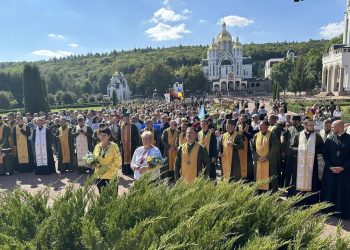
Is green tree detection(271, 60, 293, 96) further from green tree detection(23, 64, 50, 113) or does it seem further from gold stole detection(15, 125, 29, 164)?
gold stole detection(15, 125, 29, 164)

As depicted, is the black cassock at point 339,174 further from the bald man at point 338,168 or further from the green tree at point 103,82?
the green tree at point 103,82

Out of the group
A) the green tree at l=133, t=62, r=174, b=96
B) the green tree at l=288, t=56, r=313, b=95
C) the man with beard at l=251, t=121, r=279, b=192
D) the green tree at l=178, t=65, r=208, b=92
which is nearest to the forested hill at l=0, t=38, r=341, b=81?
the green tree at l=178, t=65, r=208, b=92

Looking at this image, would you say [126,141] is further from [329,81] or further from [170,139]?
[329,81]

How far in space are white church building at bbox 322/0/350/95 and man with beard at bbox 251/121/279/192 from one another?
52582 millimetres

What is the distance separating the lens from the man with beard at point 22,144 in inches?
423

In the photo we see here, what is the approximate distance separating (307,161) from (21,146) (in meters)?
8.91

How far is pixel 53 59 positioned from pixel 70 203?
194007 millimetres

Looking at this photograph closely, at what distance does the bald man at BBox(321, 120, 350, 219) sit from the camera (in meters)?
6.20

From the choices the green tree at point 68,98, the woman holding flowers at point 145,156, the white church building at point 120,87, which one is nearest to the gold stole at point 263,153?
the woman holding flowers at point 145,156

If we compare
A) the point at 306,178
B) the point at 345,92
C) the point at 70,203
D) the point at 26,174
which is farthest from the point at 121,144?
the point at 345,92

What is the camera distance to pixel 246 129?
8.56m

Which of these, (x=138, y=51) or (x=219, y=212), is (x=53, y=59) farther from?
(x=219, y=212)

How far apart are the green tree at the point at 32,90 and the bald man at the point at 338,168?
1288 inches

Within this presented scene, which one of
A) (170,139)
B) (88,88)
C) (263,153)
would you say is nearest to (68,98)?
(88,88)
